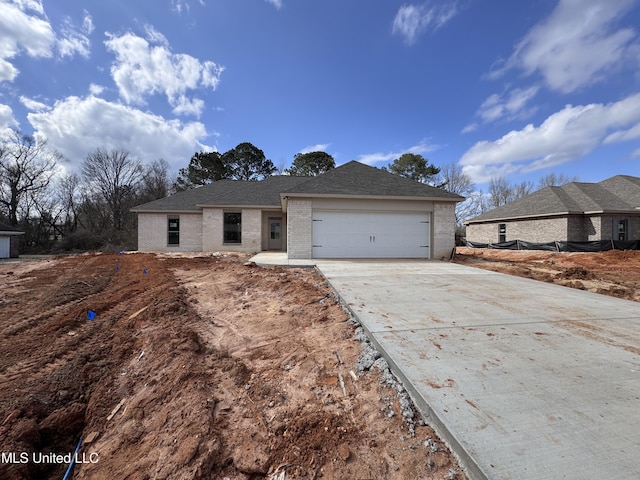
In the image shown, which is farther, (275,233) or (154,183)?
(154,183)

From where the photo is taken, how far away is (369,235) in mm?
11109

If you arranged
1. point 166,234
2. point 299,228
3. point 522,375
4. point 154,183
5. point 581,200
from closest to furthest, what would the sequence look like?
point 522,375 < point 299,228 < point 166,234 < point 581,200 < point 154,183

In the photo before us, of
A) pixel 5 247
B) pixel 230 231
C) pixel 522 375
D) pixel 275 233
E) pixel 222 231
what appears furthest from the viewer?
pixel 275 233

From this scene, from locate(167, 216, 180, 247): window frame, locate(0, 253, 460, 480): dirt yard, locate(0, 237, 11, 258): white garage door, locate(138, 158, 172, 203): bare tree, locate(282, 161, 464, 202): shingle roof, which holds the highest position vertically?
locate(138, 158, 172, 203): bare tree

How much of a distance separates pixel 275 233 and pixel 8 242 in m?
16.0

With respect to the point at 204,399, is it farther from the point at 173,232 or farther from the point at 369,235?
the point at 173,232

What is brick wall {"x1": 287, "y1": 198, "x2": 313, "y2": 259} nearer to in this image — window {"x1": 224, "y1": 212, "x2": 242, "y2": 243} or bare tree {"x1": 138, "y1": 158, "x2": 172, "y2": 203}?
window {"x1": 224, "y1": 212, "x2": 242, "y2": 243}

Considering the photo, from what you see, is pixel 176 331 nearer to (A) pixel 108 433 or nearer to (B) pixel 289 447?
(A) pixel 108 433

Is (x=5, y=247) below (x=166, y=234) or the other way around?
below

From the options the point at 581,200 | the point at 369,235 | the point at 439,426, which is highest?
the point at 581,200

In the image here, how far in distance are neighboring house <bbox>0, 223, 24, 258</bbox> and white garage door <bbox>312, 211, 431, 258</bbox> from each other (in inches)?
749

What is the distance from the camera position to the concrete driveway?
5.05 feet

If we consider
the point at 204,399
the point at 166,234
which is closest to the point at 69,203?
the point at 166,234

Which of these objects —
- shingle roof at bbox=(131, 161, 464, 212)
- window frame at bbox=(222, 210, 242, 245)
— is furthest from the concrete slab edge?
window frame at bbox=(222, 210, 242, 245)
